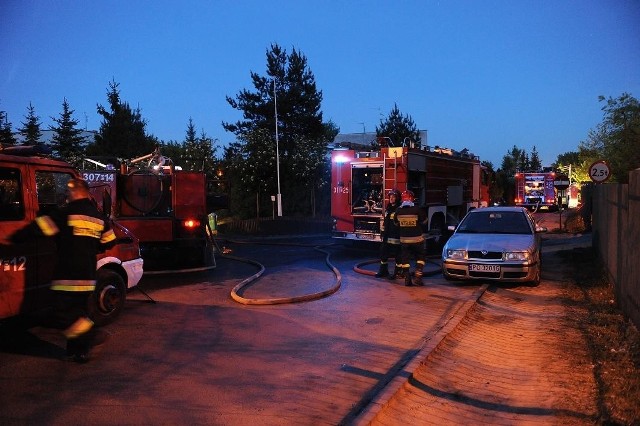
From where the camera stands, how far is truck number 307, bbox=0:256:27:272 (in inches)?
217

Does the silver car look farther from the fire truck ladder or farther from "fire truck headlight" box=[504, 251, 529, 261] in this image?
the fire truck ladder

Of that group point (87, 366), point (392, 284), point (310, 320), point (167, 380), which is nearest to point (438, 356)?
point (310, 320)

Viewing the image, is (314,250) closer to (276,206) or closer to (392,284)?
(392,284)

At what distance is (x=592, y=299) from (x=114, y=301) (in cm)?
726

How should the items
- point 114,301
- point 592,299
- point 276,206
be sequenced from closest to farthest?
1. point 114,301
2. point 592,299
3. point 276,206

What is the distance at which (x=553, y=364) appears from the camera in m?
5.82

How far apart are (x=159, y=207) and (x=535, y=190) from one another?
108 feet

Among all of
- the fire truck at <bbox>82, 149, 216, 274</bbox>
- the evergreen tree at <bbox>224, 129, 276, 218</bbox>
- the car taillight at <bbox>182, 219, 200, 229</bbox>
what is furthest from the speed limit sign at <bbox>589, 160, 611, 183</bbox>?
the evergreen tree at <bbox>224, 129, 276, 218</bbox>

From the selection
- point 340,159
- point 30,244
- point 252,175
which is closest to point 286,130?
point 252,175

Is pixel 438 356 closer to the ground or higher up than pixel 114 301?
closer to the ground

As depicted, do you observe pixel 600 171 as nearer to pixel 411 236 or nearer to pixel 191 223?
pixel 411 236

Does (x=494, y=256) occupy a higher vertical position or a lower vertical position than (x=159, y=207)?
lower

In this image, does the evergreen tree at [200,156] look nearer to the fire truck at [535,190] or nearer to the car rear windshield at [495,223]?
the car rear windshield at [495,223]

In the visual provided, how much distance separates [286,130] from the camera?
32.7 meters
